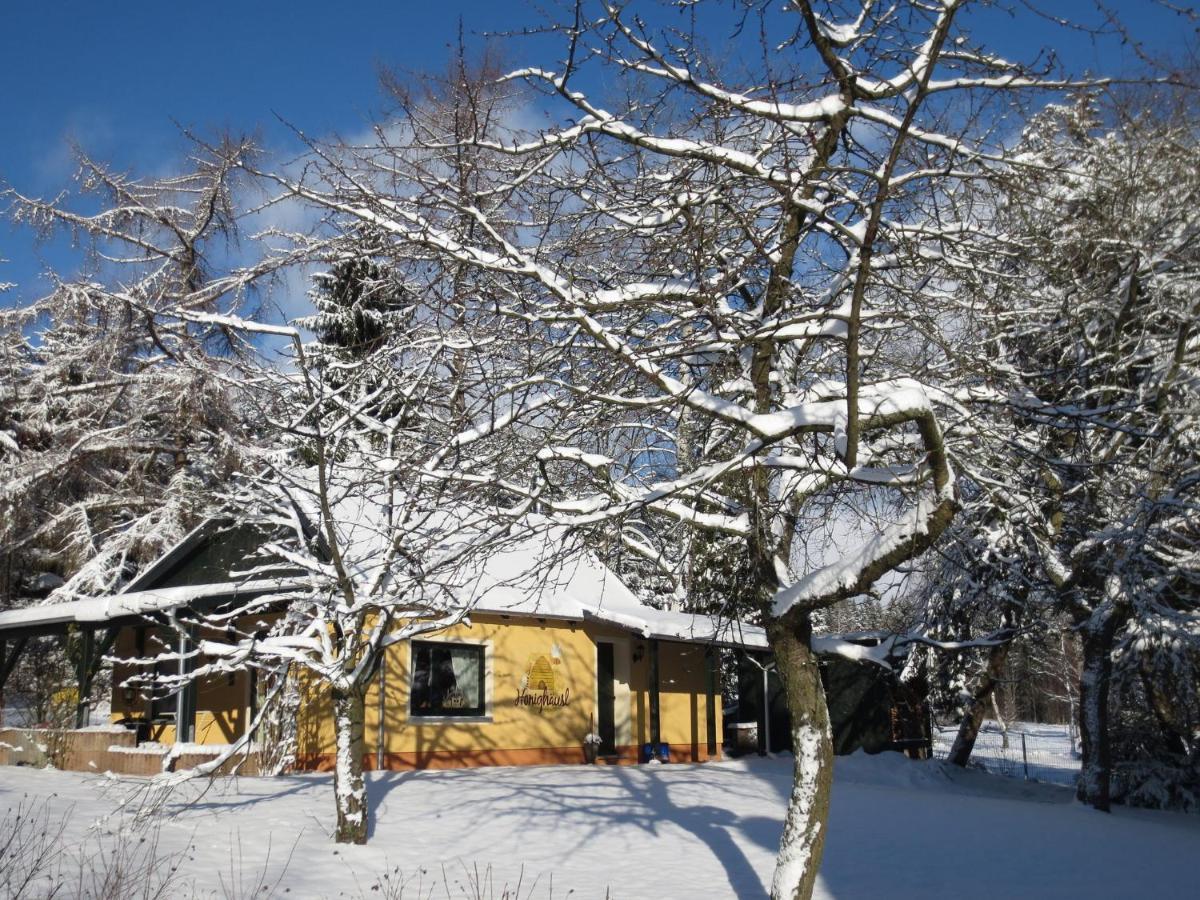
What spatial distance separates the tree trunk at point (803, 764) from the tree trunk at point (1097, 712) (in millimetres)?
9986

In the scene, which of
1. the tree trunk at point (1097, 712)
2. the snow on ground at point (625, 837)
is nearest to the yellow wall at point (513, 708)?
the snow on ground at point (625, 837)

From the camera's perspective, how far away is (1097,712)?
15586 mm

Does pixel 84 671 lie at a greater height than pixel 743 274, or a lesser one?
lesser

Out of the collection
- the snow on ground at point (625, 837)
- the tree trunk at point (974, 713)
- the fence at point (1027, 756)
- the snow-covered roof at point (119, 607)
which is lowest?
the fence at point (1027, 756)

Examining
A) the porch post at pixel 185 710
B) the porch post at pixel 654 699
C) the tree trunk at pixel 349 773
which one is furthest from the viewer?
the porch post at pixel 654 699

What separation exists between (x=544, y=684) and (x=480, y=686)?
1.27m

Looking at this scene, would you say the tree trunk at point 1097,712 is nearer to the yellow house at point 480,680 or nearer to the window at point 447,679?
the yellow house at point 480,680

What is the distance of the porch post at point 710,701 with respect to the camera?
839 inches

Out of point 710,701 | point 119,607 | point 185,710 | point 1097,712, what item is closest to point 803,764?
point 1097,712

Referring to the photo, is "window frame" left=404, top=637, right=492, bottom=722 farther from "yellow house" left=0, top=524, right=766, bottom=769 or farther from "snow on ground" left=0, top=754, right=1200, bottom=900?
"snow on ground" left=0, top=754, right=1200, bottom=900

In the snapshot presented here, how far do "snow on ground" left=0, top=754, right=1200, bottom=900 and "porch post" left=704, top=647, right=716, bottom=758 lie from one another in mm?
5609

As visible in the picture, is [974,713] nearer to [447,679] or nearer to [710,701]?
[710,701]

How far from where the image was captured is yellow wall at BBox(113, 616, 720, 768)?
15797 millimetres

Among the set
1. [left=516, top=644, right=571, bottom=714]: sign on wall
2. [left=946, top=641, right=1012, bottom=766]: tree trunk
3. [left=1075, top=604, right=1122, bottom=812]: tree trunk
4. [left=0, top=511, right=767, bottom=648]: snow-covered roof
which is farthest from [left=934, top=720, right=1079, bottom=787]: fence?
[left=516, top=644, right=571, bottom=714]: sign on wall
